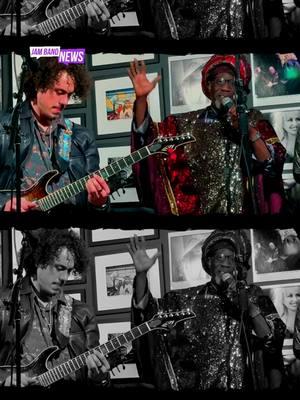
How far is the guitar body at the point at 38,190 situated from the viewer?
15.6ft

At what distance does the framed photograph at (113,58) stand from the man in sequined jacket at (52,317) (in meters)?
0.63

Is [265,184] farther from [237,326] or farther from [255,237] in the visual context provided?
[237,326]

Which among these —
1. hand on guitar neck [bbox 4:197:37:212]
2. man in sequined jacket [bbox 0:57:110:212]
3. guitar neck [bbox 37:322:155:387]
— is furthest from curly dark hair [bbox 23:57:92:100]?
guitar neck [bbox 37:322:155:387]

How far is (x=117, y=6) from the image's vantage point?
488 cm

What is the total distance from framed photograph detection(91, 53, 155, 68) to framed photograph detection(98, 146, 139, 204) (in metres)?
0.33

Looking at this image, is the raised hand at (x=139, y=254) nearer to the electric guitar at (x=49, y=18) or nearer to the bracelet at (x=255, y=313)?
the bracelet at (x=255, y=313)

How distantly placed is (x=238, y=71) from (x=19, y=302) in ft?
3.81

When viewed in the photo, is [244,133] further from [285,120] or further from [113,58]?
[113,58]

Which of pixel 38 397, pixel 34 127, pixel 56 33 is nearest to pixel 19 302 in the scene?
pixel 38 397

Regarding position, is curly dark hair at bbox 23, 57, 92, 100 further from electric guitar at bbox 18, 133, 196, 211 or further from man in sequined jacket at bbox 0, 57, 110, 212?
electric guitar at bbox 18, 133, 196, 211

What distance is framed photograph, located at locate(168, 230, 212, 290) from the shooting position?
15.7 ft

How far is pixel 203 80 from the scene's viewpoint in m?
4.87

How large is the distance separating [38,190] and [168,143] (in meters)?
0.50

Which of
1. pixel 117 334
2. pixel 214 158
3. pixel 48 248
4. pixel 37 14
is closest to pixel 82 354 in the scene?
pixel 117 334
